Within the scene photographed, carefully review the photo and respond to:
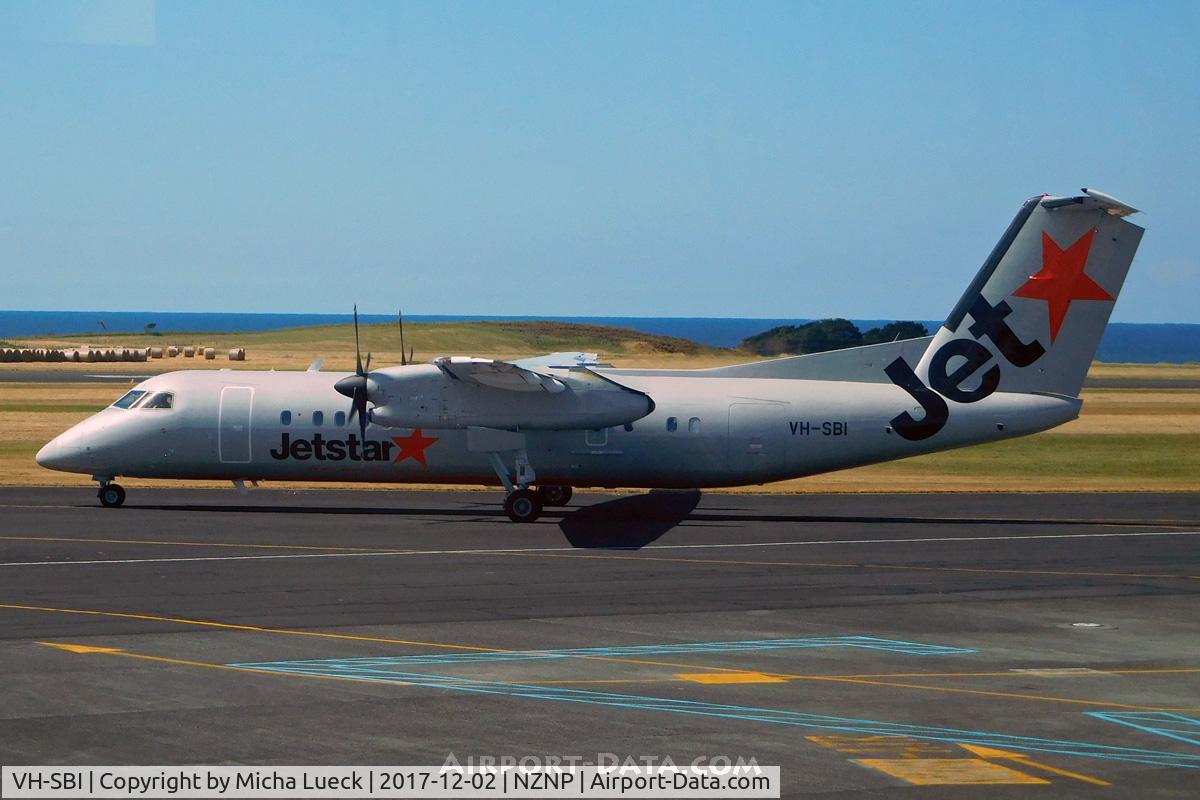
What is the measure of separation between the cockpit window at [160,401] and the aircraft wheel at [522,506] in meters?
8.65

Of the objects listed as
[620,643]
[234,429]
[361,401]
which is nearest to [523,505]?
[361,401]

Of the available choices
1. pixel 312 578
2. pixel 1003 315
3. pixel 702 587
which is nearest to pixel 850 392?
pixel 1003 315

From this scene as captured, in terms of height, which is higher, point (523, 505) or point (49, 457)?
point (49, 457)

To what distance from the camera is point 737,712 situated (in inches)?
563

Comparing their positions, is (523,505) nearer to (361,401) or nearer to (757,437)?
(361,401)

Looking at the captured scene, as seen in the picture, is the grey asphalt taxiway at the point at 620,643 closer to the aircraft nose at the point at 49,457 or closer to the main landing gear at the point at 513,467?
the main landing gear at the point at 513,467

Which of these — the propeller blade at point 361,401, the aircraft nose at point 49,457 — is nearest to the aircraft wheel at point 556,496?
the propeller blade at point 361,401

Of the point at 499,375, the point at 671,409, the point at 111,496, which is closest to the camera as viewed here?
the point at 499,375

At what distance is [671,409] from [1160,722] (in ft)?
58.4

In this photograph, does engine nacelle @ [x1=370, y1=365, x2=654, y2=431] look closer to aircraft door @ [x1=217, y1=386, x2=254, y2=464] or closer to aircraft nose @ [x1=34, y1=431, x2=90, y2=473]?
aircraft door @ [x1=217, y1=386, x2=254, y2=464]

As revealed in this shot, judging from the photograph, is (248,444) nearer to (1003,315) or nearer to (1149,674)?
(1003,315)

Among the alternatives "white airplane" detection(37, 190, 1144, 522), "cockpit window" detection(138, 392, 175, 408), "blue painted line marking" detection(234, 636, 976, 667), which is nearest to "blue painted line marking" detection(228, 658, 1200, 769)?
"blue painted line marking" detection(234, 636, 976, 667)

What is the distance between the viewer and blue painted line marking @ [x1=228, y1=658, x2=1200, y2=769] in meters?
12.9

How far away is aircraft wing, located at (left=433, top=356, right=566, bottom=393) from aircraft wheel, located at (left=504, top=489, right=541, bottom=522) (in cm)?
239
